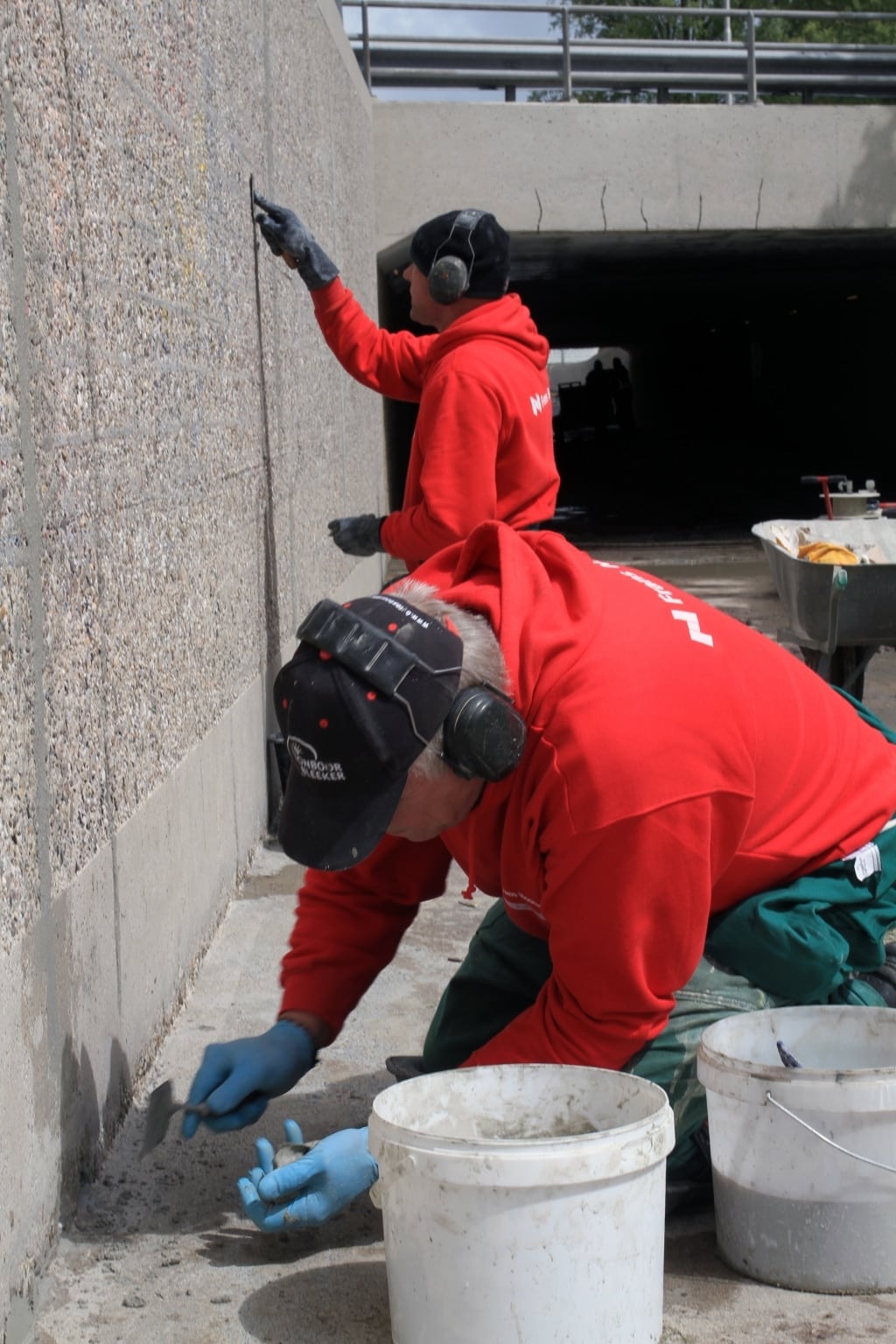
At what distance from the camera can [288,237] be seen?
4.55 metres

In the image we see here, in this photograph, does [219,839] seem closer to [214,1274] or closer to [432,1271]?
[214,1274]

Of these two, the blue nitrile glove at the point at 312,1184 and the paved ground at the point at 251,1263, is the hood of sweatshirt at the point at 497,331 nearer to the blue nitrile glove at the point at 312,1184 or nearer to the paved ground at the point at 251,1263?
the paved ground at the point at 251,1263

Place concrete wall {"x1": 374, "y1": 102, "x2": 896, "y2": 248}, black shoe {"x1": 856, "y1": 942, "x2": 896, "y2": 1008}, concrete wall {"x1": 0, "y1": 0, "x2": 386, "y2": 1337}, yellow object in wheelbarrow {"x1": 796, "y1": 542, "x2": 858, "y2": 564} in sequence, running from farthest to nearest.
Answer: concrete wall {"x1": 374, "y1": 102, "x2": 896, "y2": 248}
yellow object in wheelbarrow {"x1": 796, "y1": 542, "x2": 858, "y2": 564}
black shoe {"x1": 856, "y1": 942, "x2": 896, "y2": 1008}
concrete wall {"x1": 0, "y1": 0, "x2": 386, "y2": 1337}

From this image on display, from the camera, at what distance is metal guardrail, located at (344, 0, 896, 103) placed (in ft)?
40.5

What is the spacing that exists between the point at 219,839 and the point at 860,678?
344 cm

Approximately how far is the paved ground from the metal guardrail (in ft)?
33.9

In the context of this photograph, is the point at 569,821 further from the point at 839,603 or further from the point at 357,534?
the point at 839,603

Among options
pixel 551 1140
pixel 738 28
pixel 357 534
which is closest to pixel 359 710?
pixel 551 1140

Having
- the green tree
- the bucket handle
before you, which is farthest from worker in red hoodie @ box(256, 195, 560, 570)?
the green tree

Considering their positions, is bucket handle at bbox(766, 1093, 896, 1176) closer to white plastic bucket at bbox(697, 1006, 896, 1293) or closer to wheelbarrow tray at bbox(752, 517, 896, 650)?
white plastic bucket at bbox(697, 1006, 896, 1293)

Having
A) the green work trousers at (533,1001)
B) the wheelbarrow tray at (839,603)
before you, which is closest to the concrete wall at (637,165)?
the wheelbarrow tray at (839,603)

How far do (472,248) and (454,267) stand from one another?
0.34 feet

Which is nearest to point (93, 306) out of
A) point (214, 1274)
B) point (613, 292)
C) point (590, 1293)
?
point (214, 1274)

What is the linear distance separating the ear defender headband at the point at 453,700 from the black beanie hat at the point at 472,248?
8.66 feet
